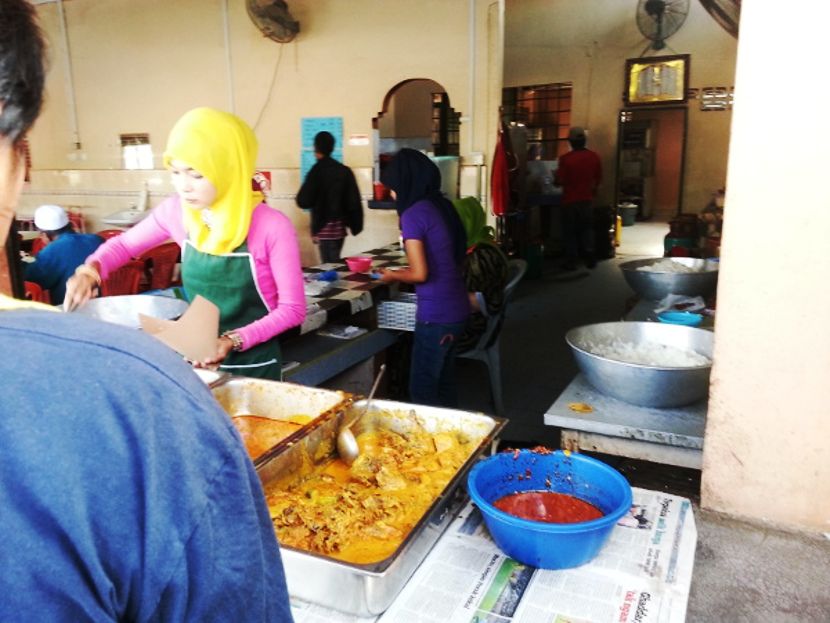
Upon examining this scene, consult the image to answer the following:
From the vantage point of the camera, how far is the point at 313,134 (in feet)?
23.2

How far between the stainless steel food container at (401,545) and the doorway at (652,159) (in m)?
8.69

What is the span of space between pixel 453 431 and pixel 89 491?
49.5 inches

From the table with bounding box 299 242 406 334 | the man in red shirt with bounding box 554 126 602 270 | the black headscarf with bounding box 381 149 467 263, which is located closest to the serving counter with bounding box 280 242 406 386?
the table with bounding box 299 242 406 334

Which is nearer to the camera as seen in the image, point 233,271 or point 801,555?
point 801,555

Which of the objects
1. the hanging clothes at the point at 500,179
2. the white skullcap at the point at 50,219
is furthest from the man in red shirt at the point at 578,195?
the white skullcap at the point at 50,219

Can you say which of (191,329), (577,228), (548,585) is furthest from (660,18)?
(548,585)

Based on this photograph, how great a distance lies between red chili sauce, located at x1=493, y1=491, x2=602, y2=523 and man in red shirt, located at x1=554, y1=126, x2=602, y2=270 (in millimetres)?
7596

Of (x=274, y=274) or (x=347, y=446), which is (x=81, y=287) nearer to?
(x=274, y=274)

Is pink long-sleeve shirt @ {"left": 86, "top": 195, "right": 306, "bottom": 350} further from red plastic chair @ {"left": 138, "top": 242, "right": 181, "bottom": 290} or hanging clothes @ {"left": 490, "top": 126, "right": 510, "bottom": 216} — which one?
hanging clothes @ {"left": 490, "top": 126, "right": 510, "bottom": 216}

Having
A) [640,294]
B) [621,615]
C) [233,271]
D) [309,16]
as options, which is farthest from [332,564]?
[309,16]

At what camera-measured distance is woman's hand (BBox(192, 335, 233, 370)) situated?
1.87 metres

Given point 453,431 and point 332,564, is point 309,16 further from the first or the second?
point 332,564

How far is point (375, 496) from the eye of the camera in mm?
1460

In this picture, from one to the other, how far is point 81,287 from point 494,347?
2.60 m
